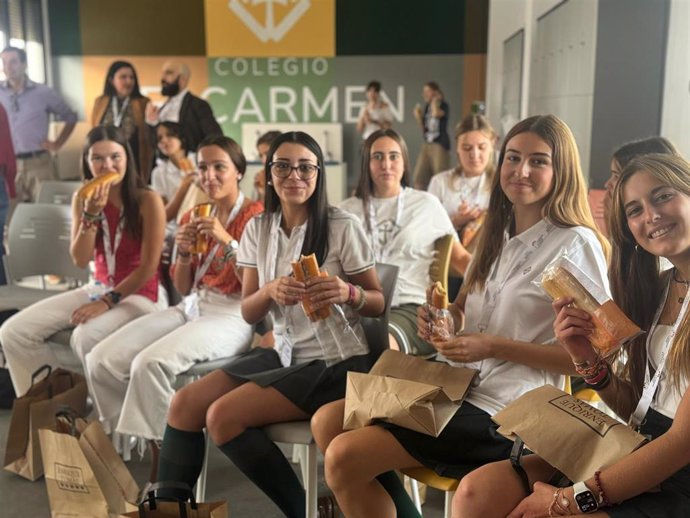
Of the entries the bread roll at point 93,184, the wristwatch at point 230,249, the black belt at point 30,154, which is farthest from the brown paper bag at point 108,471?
the black belt at point 30,154

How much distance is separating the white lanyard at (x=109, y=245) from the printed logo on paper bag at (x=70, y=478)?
0.99m

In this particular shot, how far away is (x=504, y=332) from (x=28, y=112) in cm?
647

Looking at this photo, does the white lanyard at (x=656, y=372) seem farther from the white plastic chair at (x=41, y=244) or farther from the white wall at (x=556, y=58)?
the white plastic chair at (x=41, y=244)

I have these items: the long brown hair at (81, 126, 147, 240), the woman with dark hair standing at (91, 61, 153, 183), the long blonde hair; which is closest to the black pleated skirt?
the long blonde hair

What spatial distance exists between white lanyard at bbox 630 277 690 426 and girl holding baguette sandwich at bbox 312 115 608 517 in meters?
0.23

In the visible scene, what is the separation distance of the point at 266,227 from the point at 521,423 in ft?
3.86

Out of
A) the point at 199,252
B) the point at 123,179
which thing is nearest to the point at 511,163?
the point at 199,252

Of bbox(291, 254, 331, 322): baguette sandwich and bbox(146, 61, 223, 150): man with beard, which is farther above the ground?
bbox(146, 61, 223, 150): man with beard

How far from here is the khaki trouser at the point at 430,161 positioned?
7414 millimetres

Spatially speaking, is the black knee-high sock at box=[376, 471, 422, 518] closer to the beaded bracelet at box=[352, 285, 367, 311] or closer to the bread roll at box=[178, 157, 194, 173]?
the beaded bracelet at box=[352, 285, 367, 311]

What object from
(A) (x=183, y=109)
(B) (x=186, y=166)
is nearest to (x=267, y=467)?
(B) (x=186, y=166)

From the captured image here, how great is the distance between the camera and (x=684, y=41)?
11.1ft

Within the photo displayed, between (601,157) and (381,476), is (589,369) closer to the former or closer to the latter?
(381,476)

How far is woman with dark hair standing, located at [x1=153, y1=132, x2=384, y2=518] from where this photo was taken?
2.13 metres
